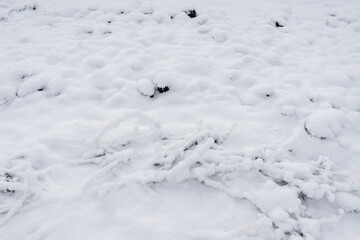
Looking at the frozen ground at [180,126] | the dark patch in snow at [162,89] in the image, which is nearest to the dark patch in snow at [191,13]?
the frozen ground at [180,126]

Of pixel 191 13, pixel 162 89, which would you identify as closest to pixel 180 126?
pixel 162 89

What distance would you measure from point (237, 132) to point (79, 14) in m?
2.71

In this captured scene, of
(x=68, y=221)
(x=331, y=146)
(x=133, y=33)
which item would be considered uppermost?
(x=133, y=33)

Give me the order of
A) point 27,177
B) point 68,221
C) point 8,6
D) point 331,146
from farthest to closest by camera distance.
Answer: point 8,6 < point 331,146 < point 27,177 < point 68,221

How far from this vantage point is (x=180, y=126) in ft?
6.77

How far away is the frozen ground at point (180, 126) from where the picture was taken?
1512 mm

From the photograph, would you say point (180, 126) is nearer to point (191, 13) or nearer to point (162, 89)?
point (162, 89)

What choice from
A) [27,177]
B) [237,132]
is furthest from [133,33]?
[27,177]

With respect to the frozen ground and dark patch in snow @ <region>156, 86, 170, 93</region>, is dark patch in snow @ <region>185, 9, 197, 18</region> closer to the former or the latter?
the frozen ground

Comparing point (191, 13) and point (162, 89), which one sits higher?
point (191, 13)

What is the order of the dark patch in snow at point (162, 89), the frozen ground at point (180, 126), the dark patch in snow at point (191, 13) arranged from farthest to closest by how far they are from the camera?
the dark patch in snow at point (191, 13) → the dark patch in snow at point (162, 89) → the frozen ground at point (180, 126)

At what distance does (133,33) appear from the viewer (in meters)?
3.34

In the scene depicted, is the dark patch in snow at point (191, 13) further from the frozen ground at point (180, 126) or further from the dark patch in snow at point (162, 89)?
the dark patch in snow at point (162, 89)

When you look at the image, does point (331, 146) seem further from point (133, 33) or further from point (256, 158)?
point (133, 33)
